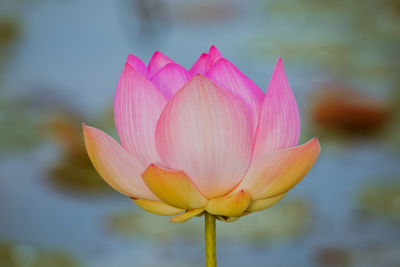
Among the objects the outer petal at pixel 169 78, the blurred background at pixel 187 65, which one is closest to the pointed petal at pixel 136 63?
the outer petal at pixel 169 78

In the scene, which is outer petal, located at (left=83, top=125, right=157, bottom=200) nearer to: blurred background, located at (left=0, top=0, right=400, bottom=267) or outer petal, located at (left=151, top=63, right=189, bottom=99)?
outer petal, located at (left=151, top=63, right=189, bottom=99)

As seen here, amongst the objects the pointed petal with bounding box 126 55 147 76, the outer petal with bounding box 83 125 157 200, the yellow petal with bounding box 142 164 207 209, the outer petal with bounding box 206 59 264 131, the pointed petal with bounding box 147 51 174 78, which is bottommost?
the yellow petal with bounding box 142 164 207 209

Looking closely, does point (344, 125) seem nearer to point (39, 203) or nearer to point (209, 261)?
point (39, 203)

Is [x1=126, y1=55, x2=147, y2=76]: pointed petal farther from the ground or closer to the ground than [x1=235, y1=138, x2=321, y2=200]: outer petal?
farther from the ground

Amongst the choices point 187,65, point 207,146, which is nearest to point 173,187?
point 207,146

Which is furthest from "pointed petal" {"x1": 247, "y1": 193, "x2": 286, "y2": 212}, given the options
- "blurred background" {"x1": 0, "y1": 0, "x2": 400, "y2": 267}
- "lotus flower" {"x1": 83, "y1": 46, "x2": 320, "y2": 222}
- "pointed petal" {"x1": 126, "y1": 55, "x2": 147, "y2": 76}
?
"blurred background" {"x1": 0, "y1": 0, "x2": 400, "y2": 267}

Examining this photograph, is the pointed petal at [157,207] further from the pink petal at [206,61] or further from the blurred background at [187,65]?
the blurred background at [187,65]

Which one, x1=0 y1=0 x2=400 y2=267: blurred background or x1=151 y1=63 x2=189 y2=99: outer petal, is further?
x1=0 y1=0 x2=400 y2=267: blurred background
